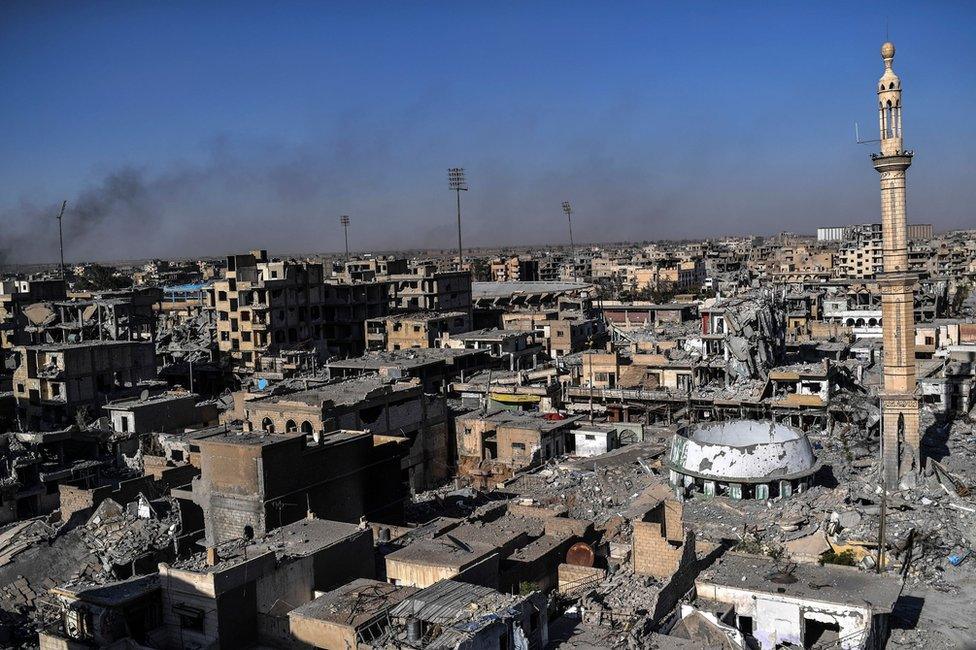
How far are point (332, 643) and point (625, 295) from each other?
6839cm

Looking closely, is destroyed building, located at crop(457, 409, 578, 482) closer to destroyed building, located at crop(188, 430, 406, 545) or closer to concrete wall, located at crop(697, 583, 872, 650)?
destroyed building, located at crop(188, 430, 406, 545)

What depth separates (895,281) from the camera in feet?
79.2

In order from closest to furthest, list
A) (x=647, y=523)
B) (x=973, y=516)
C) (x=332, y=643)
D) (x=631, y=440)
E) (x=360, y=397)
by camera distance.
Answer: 1. (x=332, y=643)
2. (x=647, y=523)
3. (x=973, y=516)
4. (x=360, y=397)
5. (x=631, y=440)

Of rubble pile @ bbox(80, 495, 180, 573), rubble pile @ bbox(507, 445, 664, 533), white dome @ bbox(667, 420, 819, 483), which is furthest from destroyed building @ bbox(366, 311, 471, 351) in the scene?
rubble pile @ bbox(80, 495, 180, 573)

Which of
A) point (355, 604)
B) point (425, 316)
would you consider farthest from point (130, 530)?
point (425, 316)

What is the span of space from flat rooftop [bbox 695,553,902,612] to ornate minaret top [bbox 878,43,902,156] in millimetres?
13751

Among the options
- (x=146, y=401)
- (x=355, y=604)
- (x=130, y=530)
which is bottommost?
(x=130, y=530)

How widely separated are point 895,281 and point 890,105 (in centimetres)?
467

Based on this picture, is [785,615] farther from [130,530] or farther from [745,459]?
[130,530]

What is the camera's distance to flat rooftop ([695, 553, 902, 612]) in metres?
13.6

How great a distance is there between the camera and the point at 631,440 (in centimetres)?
3039

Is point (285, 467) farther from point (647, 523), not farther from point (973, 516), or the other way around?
point (973, 516)

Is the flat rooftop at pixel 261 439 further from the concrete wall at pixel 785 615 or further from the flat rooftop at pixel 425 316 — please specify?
the flat rooftop at pixel 425 316

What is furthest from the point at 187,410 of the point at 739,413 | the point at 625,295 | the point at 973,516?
the point at 625,295
